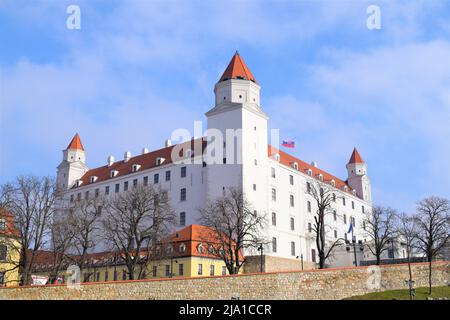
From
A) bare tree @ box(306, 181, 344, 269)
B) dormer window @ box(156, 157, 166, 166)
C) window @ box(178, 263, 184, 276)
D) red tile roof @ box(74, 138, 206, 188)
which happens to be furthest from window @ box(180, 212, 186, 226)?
bare tree @ box(306, 181, 344, 269)

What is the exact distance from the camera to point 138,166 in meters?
72.0

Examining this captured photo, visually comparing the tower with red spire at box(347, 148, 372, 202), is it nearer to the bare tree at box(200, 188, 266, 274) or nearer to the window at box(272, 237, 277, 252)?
the window at box(272, 237, 277, 252)

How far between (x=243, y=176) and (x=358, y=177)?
38.4 meters

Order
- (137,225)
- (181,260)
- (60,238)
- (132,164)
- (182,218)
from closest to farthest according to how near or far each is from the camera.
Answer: (60,238)
(181,260)
(137,225)
(182,218)
(132,164)

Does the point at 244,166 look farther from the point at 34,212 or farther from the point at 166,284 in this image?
the point at 166,284

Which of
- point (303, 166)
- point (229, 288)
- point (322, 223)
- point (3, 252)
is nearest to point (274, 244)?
point (322, 223)

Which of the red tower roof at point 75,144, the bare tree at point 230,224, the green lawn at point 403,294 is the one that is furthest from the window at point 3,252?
the red tower roof at point 75,144

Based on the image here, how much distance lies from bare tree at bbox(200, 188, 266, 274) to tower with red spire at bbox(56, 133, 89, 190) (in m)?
31.2

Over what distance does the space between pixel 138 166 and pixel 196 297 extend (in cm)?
4068

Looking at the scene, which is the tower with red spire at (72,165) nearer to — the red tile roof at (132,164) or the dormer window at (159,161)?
the red tile roof at (132,164)

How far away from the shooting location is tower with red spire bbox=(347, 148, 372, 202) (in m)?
90.6

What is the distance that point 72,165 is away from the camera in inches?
3233

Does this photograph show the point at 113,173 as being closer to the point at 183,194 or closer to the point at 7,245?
the point at 183,194
